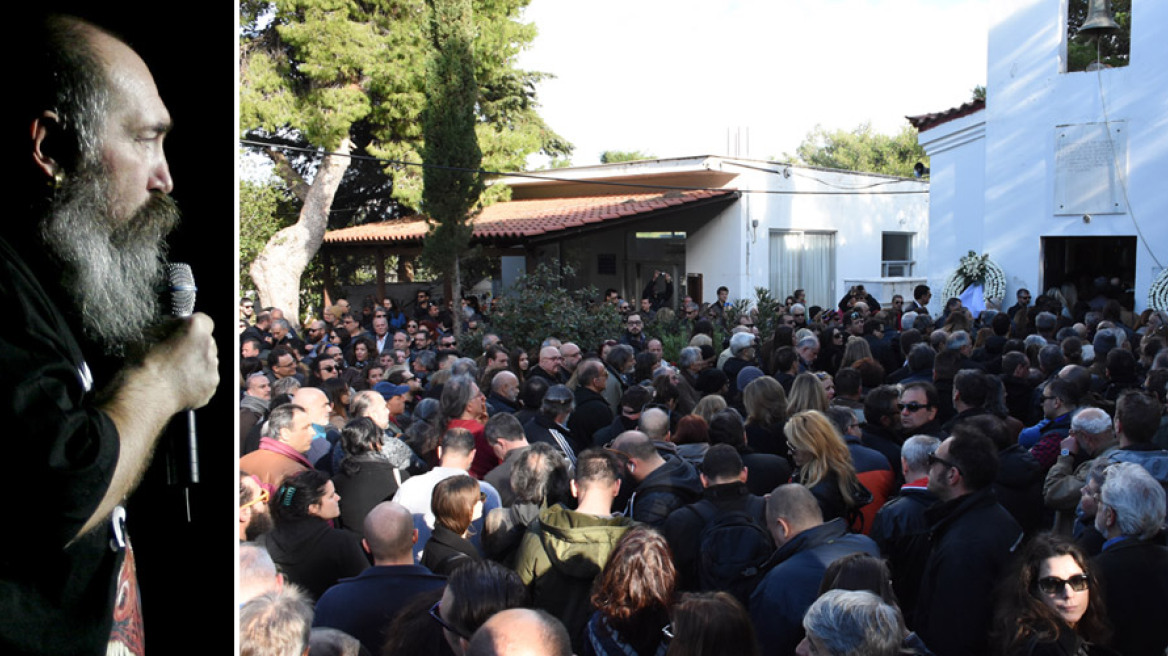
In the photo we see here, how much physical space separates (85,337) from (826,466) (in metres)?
4.01

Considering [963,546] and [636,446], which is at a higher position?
[636,446]

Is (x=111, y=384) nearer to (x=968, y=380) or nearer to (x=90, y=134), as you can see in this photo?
(x=90, y=134)

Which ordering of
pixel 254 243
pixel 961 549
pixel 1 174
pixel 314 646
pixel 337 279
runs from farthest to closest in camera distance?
pixel 337 279 < pixel 254 243 < pixel 961 549 < pixel 314 646 < pixel 1 174

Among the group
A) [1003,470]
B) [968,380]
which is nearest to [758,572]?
[1003,470]

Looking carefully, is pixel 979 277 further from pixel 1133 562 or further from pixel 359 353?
pixel 1133 562

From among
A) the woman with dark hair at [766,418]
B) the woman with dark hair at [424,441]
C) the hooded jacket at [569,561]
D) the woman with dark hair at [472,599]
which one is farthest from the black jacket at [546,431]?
the woman with dark hair at [472,599]

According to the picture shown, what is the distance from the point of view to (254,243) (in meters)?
22.2

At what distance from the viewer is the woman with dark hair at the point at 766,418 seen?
586cm

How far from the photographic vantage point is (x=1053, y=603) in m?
3.22

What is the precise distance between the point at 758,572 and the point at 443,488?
141cm

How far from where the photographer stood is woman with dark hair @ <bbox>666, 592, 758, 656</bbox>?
281 centimetres

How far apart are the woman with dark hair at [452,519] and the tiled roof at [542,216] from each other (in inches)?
574

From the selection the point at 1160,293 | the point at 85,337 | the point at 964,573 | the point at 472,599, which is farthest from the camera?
the point at 1160,293

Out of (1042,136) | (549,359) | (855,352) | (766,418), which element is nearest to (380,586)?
(766,418)
